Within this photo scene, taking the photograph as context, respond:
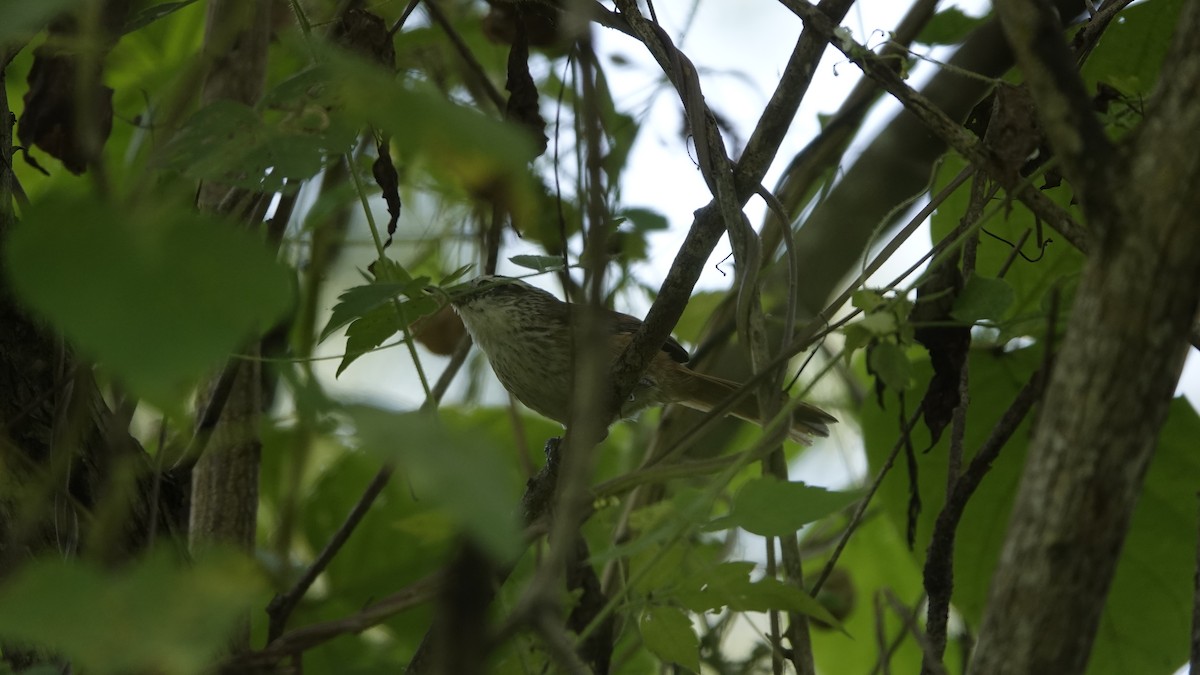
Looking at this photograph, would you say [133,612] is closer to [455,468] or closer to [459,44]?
[455,468]

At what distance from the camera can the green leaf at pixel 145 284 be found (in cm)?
74

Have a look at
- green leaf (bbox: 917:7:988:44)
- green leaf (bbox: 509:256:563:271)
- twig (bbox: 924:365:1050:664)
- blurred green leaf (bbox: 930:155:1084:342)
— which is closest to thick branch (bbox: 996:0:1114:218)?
twig (bbox: 924:365:1050:664)

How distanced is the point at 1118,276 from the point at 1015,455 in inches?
62.5

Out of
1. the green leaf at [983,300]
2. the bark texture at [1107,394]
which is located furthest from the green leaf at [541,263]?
the bark texture at [1107,394]

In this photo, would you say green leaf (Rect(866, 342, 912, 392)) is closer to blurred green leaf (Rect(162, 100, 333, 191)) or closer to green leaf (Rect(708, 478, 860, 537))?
green leaf (Rect(708, 478, 860, 537))

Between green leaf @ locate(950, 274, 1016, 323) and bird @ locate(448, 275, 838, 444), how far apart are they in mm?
1486

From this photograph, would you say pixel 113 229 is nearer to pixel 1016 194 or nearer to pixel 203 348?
pixel 203 348

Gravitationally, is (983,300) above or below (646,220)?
below

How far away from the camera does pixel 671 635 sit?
1.69m

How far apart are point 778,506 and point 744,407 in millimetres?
1905

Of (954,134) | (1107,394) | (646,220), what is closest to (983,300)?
(954,134)

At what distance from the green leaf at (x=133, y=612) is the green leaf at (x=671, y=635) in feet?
3.05

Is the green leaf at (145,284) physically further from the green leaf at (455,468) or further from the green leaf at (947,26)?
the green leaf at (947,26)

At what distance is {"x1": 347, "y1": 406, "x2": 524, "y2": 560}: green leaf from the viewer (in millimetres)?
699
